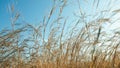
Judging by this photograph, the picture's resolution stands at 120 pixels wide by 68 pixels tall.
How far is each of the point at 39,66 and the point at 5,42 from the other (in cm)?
50

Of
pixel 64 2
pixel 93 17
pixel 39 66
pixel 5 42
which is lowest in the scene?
pixel 39 66

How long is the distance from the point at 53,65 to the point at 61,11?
2.22 feet

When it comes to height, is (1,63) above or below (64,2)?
below

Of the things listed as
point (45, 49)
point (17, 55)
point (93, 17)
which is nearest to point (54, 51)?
point (45, 49)

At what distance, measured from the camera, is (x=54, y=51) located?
2.55 metres

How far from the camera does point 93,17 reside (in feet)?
8.31

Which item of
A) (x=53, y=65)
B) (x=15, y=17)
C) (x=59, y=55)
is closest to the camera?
(x=53, y=65)

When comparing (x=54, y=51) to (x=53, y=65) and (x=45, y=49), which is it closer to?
(x=45, y=49)

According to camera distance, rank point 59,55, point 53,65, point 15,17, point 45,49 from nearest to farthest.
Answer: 1. point 53,65
2. point 59,55
3. point 45,49
4. point 15,17

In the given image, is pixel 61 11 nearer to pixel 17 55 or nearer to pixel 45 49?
pixel 45 49

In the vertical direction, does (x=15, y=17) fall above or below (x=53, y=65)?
above

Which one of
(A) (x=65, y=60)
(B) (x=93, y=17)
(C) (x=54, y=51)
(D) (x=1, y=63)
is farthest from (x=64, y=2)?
(D) (x=1, y=63)

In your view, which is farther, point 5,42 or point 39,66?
point 5,42

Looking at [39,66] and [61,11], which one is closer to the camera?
[39,66]
